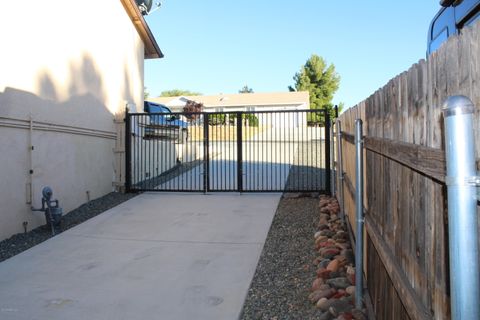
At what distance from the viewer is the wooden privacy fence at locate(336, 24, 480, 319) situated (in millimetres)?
→ 1536

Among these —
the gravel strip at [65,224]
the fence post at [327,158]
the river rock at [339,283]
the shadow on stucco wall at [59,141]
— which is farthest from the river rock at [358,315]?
the fence post at [327,158]

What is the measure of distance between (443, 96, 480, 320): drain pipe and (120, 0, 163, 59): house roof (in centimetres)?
1202

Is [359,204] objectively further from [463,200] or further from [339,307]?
[463,200]

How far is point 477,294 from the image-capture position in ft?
3.98

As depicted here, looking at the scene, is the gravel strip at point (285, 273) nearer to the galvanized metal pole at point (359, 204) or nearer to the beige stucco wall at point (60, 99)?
the galvanized metal pole at point (359, 204)

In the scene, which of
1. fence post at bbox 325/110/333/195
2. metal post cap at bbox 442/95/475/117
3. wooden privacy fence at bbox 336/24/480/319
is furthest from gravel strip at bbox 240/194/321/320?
metal post cap at bbox 442/95/475/117

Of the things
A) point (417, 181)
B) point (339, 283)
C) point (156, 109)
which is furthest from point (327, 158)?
point (417, 181)

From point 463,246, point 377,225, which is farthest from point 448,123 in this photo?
point 377,225

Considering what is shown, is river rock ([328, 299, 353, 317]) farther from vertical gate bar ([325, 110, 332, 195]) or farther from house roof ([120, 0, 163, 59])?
house roof ([120, 0, 163, 59])

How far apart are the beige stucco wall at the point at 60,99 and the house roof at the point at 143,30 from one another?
0.89 ft

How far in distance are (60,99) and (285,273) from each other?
591 centimetres

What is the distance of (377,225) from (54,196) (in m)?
6.89

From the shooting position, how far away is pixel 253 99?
1810 inches

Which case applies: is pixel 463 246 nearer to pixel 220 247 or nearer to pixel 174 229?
pixel 220 247
